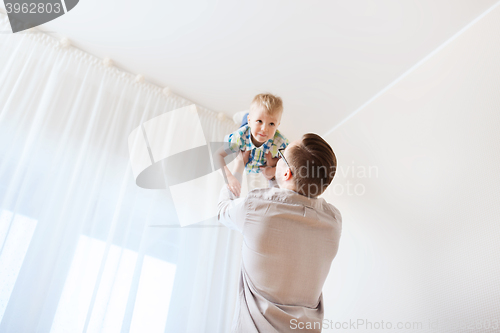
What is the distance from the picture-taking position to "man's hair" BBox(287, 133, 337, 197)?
1271mm

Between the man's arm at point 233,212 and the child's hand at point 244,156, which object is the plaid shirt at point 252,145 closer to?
the child's hand at point 244,156

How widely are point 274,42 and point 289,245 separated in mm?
1315

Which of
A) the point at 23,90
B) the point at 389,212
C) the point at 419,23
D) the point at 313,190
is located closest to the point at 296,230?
the point at 313,190

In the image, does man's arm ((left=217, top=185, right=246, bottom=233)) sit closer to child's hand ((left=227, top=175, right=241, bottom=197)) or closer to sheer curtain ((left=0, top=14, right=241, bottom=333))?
child's hand ((left=227, top=175, right=241, bottom=197))

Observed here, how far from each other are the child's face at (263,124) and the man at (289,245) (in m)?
0.38

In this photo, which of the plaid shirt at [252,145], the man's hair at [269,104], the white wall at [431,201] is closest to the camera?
the white wall at [431,201]

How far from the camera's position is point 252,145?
179 cm

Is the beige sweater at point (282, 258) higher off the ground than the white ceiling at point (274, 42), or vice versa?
the white ceiling at point (274, 42)

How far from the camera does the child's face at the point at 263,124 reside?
5.53ft

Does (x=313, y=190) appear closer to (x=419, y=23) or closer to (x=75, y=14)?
(x=419, y=23)

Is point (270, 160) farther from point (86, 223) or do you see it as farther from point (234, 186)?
point (86, 223)

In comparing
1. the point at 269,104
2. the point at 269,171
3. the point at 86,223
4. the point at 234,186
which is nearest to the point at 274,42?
the point at 269,104

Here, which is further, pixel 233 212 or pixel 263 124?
pixel 263 124

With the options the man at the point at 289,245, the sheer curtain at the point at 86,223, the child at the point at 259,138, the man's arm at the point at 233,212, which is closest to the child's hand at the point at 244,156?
the child at the point at 259,138
